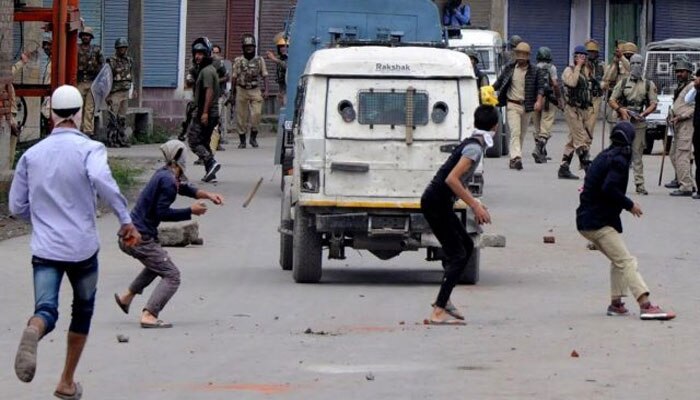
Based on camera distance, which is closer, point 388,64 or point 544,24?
point 388,64

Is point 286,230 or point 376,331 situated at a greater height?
point 286,230

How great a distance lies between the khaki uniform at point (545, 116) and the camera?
27203 millimetres

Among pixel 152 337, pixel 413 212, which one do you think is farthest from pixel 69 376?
pixel 413 212

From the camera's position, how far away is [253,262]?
16.7 m

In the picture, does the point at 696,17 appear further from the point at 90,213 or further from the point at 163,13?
the point at 90,213

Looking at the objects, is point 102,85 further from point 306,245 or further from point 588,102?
point 306,245

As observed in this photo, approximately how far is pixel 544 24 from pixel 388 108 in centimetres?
3226

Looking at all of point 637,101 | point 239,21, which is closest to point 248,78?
point 239,21

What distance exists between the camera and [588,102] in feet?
85.0

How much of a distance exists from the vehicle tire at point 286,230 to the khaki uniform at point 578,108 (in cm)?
1031

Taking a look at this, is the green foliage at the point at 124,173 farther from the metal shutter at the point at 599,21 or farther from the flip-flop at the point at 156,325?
the metal shutter at the point at 599,21

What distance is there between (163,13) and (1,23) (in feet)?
49.1

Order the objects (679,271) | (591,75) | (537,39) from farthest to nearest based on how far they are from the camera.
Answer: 1. (537,39)
2. (591,75)
3. (679,271)

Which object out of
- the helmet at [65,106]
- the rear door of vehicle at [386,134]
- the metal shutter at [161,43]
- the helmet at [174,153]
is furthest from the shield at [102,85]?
the helmet at [65,106]
